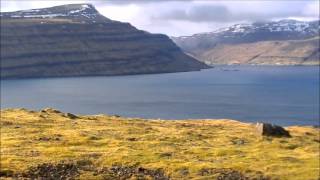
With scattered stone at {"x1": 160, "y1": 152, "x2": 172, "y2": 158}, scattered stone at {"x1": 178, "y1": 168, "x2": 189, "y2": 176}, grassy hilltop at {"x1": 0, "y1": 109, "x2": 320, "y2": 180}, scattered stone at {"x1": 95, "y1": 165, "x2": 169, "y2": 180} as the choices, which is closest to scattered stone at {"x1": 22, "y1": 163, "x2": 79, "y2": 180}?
grassy hilltop at {"x1": 0, "y1": 109, "x2": 320, "y2": 180}

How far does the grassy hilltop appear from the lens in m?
57.3

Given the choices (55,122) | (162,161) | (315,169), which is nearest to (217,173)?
(162,161)

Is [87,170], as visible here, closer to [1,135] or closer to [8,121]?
[1,135]

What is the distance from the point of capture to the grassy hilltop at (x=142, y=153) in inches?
2258

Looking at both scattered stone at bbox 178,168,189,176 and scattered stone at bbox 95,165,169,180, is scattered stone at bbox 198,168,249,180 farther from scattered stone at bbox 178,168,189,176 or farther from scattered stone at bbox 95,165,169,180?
scattered stone at bbox 95,165,169,180

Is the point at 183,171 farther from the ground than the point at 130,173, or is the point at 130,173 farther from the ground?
the point at 130,173

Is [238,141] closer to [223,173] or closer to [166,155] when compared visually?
[166,155]

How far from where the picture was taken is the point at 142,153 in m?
68.1

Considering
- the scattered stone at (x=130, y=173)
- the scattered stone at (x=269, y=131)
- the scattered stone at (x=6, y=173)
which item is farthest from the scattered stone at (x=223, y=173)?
the scattered stone at (x=269, y=131)

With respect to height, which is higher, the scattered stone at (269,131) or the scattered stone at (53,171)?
the scattered stone at (53,171)

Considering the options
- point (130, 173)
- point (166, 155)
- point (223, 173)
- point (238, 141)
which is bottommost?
point (238, 141)

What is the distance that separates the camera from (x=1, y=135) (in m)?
83.2

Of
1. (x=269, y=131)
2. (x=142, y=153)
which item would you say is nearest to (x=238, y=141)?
(x=269, y=131)

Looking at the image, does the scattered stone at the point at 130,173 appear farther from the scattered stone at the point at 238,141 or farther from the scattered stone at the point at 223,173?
the scattered stone at the point at 238,141
